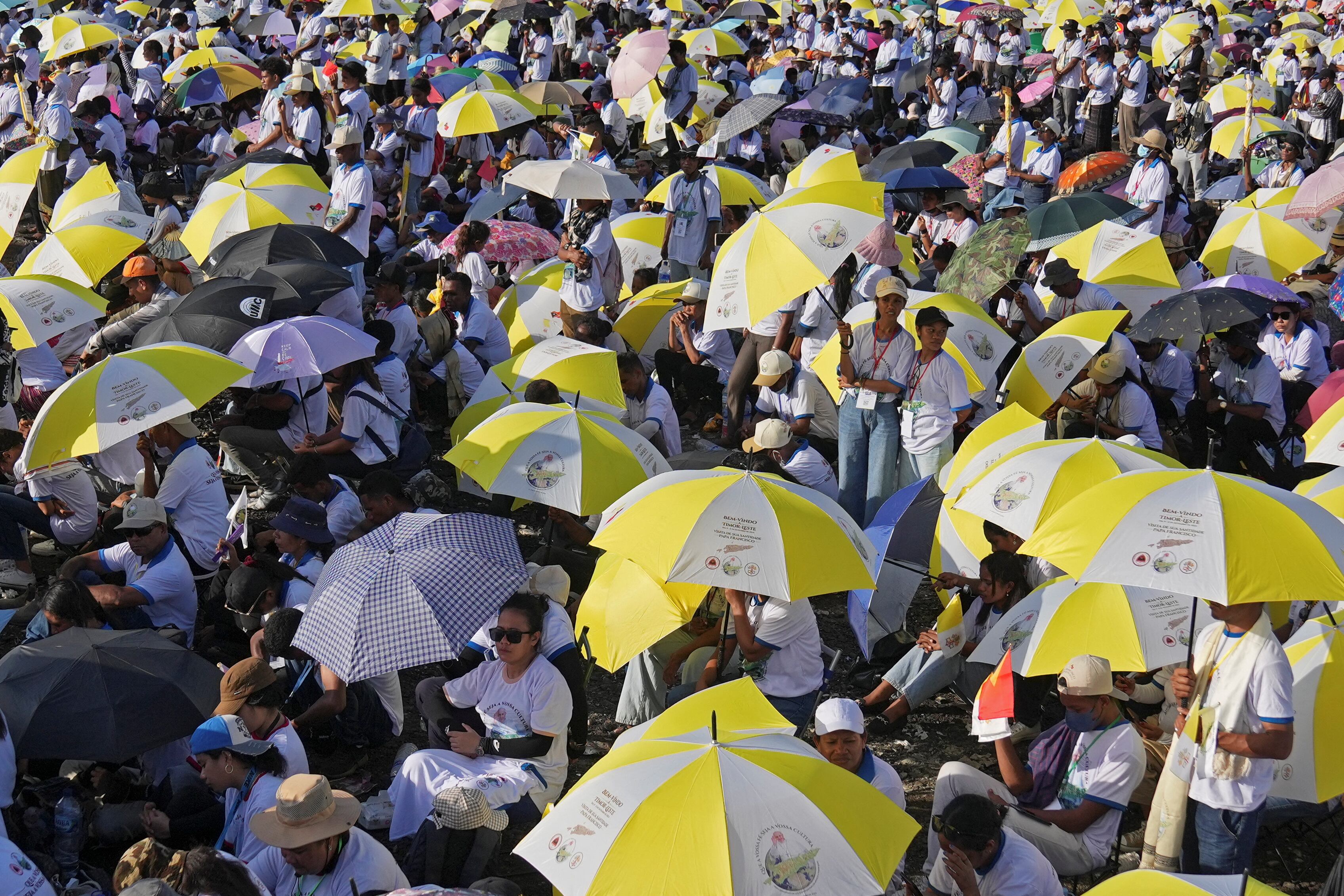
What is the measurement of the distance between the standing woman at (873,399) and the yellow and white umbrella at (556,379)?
139 centimetres

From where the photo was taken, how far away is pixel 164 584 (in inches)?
279

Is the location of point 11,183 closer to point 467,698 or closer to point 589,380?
point 589,380

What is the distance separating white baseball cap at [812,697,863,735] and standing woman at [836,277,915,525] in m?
3.16

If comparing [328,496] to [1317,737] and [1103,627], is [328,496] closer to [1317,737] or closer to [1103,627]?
[1103,627]

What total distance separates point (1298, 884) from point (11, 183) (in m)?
11.3

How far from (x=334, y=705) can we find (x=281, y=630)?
41cm

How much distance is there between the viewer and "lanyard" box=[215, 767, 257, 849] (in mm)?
5387

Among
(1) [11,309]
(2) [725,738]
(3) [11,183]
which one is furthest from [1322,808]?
(3) [11,183]

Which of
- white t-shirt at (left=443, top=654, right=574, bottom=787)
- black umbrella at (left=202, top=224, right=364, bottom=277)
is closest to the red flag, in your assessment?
white t-shirt at (left=443, top=654, right=574, bottom=787)

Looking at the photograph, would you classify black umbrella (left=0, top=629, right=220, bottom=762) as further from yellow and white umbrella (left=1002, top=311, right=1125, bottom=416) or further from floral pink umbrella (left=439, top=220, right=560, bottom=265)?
floral pink umbrella (left=439, top=220, right=560, bottom=265)

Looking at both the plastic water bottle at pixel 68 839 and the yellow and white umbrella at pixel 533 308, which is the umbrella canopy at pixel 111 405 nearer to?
the plastic water bottle at pixel 68 839

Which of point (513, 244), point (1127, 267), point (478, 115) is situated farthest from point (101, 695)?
point (478, 115)

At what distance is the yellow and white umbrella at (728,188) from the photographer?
12297mm

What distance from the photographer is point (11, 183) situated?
1235 centimetres
